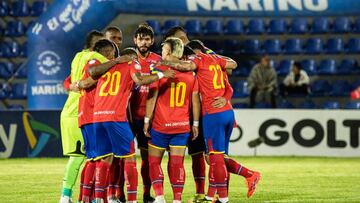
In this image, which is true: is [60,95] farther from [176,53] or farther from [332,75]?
[176,53]

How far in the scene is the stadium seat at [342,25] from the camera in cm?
2420

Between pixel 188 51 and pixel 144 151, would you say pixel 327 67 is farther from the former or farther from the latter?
pixel 188 51

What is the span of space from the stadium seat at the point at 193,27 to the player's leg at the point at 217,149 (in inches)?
540

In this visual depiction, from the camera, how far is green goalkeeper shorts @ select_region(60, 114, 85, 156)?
431 inches

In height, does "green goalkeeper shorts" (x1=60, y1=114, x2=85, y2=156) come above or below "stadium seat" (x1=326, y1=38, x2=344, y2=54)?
below

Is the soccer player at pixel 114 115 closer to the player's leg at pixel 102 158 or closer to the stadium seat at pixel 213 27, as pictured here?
the player's leg at pixel 102 158

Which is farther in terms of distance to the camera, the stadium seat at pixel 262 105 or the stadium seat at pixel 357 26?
the stadium seat at pixel 357 26

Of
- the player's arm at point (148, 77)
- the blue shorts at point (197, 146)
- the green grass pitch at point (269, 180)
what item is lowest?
the green grass pitch at point (269, 180)

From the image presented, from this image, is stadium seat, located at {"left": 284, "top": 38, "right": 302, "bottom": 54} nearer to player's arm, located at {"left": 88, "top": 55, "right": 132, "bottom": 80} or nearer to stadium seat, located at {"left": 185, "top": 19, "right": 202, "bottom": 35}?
stadium seat, located at {"left": 185, "top": 19, "right": 202, "bottom": 35}

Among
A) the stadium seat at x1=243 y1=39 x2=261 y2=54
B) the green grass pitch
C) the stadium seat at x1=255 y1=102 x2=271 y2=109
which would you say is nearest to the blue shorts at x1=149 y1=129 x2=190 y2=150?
the green grass pitch

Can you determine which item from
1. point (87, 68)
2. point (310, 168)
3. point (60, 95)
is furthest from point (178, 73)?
point (60, 95)

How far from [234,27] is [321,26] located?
231cm

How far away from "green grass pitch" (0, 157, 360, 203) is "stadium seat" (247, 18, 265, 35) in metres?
6.05

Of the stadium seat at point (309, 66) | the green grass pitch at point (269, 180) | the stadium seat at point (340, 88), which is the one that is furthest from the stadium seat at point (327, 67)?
the green grass pitch at point (269, 180)
